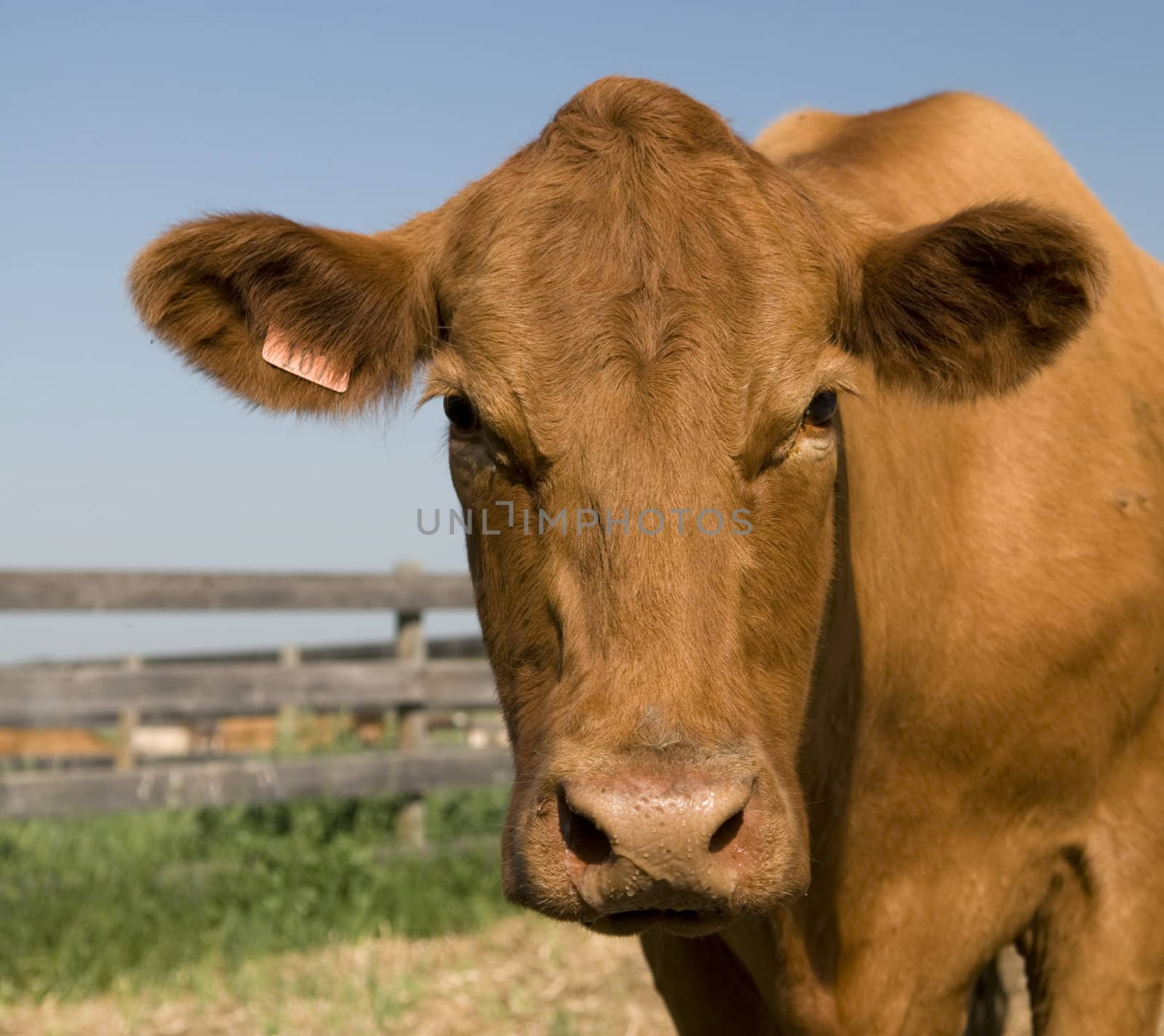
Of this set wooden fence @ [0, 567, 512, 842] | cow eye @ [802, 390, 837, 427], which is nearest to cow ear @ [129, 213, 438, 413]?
cow eye @ [802, 390, 837, 427]

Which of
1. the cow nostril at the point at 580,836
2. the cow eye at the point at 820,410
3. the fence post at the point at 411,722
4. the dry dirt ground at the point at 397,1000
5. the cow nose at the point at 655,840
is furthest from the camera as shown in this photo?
the fence post at the point at 411,722

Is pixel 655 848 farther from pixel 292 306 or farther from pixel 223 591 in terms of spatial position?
pixel 223 591

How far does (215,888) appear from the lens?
23.5ft

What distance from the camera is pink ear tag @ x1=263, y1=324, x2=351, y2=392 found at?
3074 mm

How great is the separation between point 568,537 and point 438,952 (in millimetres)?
4799

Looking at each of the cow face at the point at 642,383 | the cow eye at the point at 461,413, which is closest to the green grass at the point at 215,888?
the cow face at the point at 642,383

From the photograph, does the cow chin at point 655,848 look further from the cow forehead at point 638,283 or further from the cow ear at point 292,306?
the cow ear at point 292,306

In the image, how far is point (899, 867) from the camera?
3479 mm

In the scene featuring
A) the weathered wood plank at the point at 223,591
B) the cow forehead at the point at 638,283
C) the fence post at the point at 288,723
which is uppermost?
the cow forehead at the point at 638,283

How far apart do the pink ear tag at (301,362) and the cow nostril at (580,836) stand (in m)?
1.28

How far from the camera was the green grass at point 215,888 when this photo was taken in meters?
6.27

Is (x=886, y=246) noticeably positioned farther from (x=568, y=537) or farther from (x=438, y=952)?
(x=438, y=952)

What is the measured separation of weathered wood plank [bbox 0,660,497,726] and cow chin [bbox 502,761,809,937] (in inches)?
200

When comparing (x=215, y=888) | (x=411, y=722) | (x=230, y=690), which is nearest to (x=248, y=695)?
(x=230, y=690)
